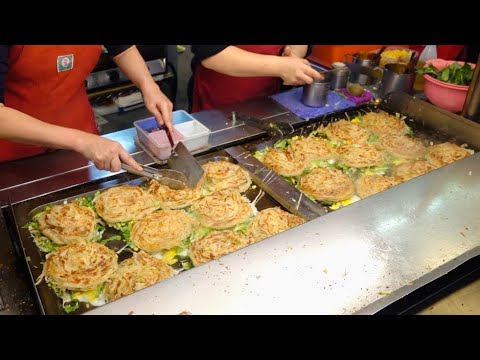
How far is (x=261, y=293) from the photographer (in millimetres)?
1677

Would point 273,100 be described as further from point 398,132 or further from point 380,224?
point 380,224

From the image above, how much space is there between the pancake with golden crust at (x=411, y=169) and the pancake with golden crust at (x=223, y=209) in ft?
4.01

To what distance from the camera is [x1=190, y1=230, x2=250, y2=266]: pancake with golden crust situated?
2.28 metres

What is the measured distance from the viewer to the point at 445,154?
3168mm

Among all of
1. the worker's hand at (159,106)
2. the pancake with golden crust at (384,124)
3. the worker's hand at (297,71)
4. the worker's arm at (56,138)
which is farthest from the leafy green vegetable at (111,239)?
the pancake with golden crust at (384,124)

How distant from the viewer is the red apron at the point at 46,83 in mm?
2926

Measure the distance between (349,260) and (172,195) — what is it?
4.32 ft

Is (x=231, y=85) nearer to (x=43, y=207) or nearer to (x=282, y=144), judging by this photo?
(x=282, y=144)

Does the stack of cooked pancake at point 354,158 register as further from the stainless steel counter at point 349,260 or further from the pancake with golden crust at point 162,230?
the pancake with golden crust at point 162,230

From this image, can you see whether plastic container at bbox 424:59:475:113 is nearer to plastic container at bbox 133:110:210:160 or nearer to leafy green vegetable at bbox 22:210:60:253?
plastic container at bbox 133:110:210:160

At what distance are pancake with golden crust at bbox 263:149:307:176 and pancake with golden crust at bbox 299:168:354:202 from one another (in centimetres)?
10

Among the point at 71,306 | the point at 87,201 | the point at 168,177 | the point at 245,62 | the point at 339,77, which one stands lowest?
the point at 71,306

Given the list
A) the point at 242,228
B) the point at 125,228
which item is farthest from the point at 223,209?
the point at 125,228

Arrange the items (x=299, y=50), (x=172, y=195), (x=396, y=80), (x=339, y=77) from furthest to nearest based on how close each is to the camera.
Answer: (x=299, y=50) → (x=339, y=77) → (x=396, y=80) → (x=172, y=195)
